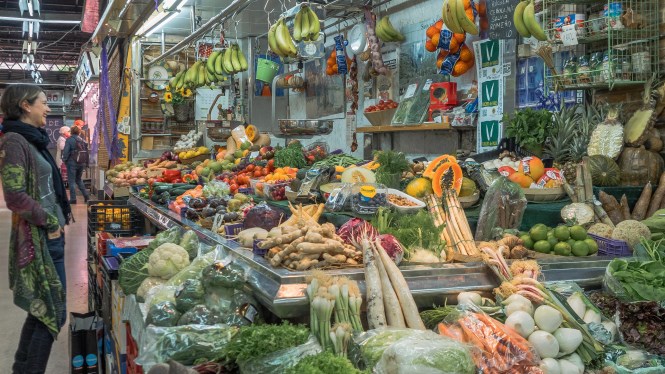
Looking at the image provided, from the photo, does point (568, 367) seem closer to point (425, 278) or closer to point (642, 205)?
point (425, 278)

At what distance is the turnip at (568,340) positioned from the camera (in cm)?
236

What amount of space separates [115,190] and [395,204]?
20.7 feet

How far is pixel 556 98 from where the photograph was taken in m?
5.68

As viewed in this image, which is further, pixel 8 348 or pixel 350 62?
pixel 350 62

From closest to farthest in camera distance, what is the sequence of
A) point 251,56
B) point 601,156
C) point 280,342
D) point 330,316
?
point 280,342
point 330,316
point 601,156
point 251,56

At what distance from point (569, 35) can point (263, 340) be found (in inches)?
141

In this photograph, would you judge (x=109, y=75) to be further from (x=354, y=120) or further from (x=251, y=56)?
(x=354, y=120)

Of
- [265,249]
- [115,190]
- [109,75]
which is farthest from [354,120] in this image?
[109,75]

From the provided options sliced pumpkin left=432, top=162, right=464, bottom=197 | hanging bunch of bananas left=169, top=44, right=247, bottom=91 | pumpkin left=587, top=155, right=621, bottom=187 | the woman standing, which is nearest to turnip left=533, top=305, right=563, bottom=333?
sliced pumpkin left=432, top=162, right=464, bottom=197

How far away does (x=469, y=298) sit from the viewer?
2555 mm

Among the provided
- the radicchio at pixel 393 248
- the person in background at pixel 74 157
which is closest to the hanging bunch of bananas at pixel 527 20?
the radicchio at pixel 393 248

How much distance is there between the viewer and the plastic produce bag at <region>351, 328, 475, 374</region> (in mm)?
2037

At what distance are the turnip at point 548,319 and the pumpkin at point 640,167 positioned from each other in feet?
8.19

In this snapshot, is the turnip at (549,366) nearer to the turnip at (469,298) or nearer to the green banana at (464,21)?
the turnip at (469,298)
